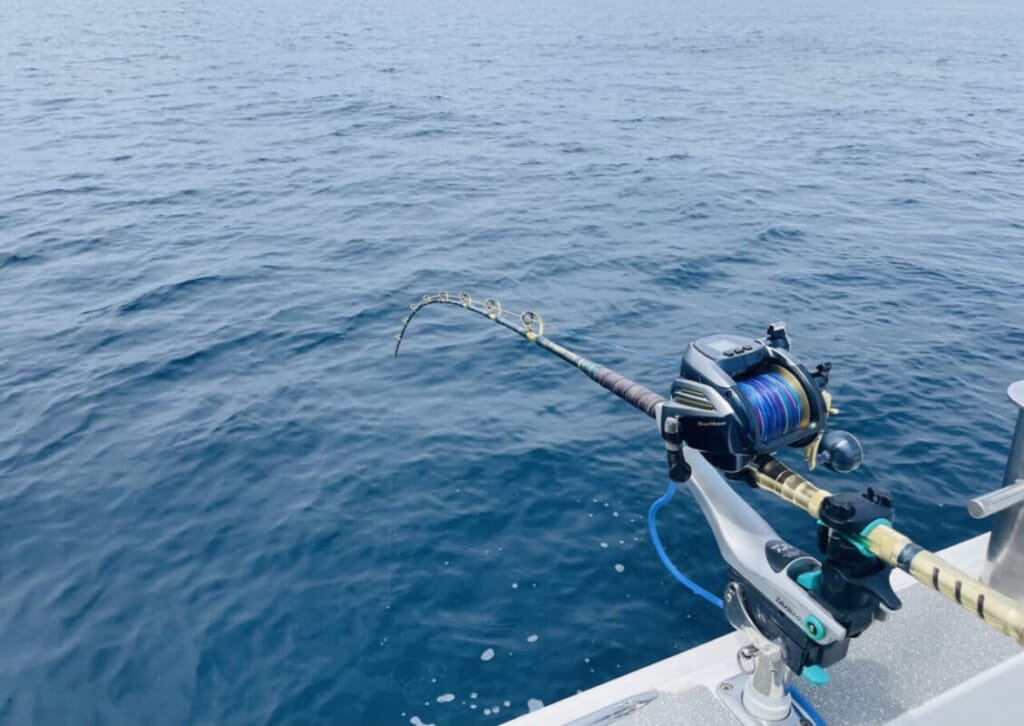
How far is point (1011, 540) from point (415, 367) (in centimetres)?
720

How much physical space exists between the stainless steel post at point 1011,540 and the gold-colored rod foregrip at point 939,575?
141 centimetres

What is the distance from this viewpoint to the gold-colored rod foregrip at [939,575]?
6.83ft

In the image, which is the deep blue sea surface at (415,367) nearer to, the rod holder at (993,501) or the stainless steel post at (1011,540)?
the stainless steel post at (1011,540)

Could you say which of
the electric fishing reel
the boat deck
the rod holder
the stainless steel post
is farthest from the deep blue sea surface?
the rod holder

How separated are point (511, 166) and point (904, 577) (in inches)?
651

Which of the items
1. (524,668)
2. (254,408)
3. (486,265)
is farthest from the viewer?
(486,265)

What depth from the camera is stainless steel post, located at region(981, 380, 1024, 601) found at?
3520 mm

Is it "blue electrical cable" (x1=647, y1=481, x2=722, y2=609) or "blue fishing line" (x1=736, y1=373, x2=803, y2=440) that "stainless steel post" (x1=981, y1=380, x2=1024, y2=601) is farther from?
"blue electrical cable" (x1=647, y1=481, x2=722, y2=609)

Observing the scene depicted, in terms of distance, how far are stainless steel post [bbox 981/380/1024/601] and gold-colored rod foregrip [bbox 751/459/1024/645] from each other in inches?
55.3

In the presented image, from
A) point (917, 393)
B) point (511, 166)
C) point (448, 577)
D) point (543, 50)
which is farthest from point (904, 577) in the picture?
point (543, 50)

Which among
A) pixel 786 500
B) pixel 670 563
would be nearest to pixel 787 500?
pixel 786 500

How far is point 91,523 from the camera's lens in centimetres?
712

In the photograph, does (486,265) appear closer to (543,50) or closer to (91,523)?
(91,523)

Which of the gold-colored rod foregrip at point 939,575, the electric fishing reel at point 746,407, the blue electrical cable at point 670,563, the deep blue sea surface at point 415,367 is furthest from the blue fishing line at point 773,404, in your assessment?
the deep blue sea surface at point 415,367
